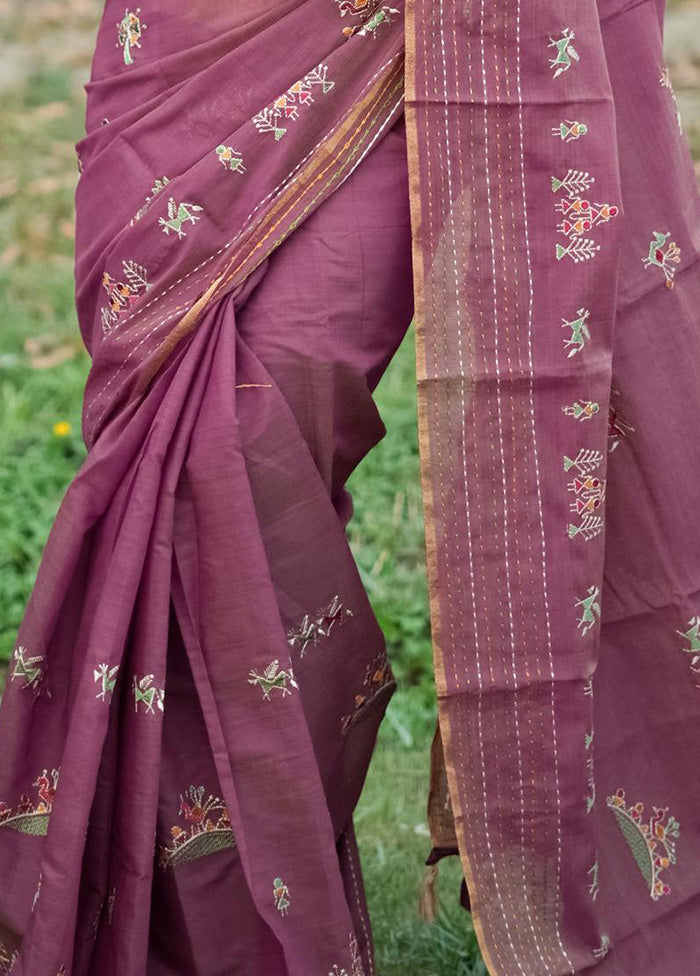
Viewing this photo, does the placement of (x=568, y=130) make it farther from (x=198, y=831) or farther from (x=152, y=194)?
(x=198, y=831)

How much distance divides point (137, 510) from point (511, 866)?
0.68m

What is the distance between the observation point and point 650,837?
79.0 inches

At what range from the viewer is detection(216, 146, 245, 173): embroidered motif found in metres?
1.76

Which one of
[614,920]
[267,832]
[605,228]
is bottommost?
[614,920]

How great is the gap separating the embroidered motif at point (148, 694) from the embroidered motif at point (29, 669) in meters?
0.16

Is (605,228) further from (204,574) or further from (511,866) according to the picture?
(511,866)

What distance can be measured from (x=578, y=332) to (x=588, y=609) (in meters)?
0.36

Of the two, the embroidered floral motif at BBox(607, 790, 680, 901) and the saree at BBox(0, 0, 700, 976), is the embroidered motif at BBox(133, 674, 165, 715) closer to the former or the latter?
the saree at BBox(0, 0, 700, 976)

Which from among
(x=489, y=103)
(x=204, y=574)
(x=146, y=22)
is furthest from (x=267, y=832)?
(x=146, y=22)

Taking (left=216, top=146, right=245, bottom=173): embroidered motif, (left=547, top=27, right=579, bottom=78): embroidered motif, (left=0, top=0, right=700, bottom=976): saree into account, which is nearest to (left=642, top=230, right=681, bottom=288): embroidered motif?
(left=0, top=0, right=700, bottom=976): saree

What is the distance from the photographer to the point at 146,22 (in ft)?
6.15

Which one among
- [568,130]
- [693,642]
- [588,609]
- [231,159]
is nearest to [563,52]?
[568,130]

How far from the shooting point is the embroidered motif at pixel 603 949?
6.33 ft

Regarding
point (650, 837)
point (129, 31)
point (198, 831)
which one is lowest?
point (650, 837)
